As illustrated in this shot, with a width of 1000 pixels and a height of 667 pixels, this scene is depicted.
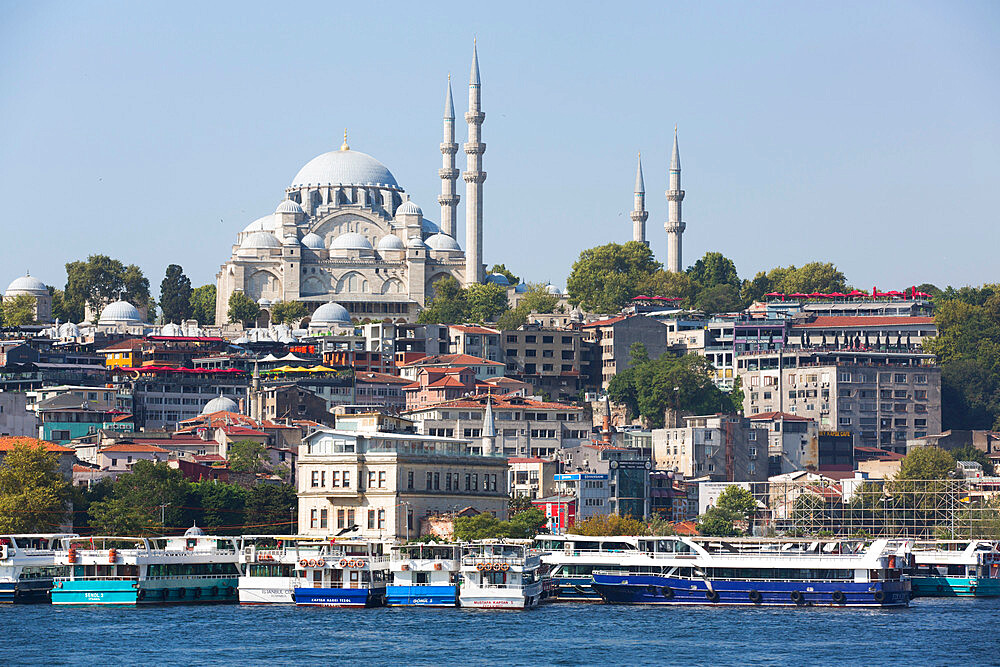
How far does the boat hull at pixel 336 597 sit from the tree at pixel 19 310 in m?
81.7

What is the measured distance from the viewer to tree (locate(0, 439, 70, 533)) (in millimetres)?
73875

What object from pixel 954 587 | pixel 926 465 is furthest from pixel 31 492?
pixel 926 465

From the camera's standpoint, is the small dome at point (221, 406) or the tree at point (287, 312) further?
the tree at point (287, 312)

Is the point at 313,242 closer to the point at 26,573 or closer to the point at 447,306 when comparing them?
the point at 447,306

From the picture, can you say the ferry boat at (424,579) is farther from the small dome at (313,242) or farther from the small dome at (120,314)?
the small dome at (313,242)

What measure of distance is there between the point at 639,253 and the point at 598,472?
6247cm

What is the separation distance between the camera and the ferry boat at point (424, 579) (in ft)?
208

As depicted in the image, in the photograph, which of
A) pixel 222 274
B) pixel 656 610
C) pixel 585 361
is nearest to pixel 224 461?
pixel 656 610

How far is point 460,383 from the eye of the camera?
106312 millimetres

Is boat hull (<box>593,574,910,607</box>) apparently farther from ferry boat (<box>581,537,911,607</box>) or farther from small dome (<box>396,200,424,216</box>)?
small dome (<box>396,200,424,216</box>)

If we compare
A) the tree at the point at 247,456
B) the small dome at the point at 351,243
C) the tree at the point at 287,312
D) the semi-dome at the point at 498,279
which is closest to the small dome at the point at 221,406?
the tree at the point at 247,456

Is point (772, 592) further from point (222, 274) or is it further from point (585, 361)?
point (222, 274)

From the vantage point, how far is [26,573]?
2616 inches

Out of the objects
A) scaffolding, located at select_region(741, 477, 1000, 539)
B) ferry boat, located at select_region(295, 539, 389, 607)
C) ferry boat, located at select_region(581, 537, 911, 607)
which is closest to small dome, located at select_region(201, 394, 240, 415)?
scaffolding, located at select_region(741, 477, 1000, 539)
